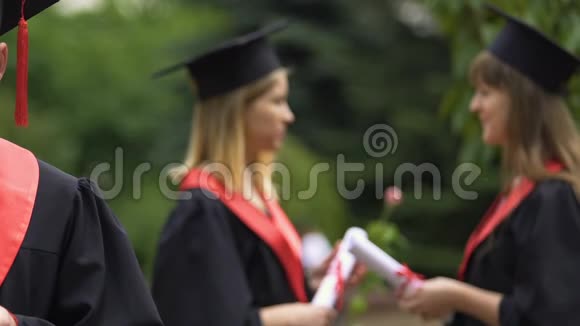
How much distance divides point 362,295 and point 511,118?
1208mm

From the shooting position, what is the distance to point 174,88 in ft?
55.3

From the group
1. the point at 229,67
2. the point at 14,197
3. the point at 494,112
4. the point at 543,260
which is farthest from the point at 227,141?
the point at 14,197

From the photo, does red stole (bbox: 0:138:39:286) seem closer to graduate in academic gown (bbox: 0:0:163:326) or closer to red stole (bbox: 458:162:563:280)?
graduate in academic gown (bbox: 0:0:163:326)

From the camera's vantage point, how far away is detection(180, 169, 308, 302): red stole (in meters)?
3.56

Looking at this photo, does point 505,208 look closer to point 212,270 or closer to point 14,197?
point 212,270

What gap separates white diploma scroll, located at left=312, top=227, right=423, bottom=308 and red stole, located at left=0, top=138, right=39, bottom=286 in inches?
55.7

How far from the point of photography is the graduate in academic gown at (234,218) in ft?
11.1

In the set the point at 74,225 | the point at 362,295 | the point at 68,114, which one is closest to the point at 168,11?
the point at 68,114

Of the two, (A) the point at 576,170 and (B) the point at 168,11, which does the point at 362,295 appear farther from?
(B) the point at 168,11

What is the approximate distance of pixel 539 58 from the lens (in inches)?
141

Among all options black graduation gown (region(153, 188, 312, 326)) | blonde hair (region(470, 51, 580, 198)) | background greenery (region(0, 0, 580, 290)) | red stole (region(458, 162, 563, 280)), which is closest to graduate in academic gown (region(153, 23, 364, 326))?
black graduation gown (region(153, 188, 312, 326))

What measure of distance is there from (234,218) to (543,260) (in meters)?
1.05

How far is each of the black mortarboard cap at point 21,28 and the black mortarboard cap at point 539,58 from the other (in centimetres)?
185

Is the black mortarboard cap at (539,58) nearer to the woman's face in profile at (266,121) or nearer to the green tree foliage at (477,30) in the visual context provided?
the green tree foliage at (477,30)
